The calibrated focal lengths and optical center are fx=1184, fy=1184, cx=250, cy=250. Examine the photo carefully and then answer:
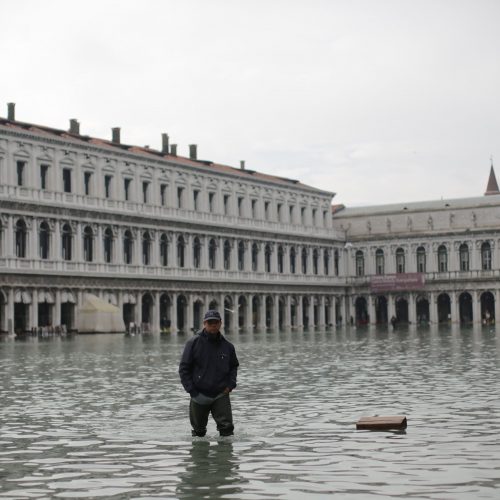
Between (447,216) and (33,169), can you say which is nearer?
(33,169)

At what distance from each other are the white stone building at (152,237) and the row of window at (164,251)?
8cm

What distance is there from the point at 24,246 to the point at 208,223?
709 inches

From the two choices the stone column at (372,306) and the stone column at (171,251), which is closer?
the stone column at (171,251)

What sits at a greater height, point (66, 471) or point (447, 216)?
point (447, 216)

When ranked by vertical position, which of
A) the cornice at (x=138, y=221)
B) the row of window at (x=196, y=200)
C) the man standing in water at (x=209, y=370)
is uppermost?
the row of window at (x=196, y=200)

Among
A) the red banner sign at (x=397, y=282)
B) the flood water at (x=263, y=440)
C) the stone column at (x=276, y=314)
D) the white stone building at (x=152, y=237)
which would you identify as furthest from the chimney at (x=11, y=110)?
the flood water at (x=263, y=440)

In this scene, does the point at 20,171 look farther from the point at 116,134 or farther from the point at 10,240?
the point at 116,134

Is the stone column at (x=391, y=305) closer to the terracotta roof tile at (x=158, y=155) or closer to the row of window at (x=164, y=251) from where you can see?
the row of window at (x=164, y=251)

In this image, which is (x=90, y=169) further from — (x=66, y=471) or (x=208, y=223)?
(x=66, y=471)

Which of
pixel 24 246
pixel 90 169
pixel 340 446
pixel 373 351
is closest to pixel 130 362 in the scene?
pixel 373 351

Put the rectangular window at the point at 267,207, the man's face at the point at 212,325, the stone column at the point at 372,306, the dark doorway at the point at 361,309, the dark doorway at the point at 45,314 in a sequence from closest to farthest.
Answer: the man's face at the point at 212,325 < the dark doorway at the point at 45,314 < the rectangular window at the point at 267,207 < the stone column at the point at 372,306 < the dark doorway at the point at 361,309

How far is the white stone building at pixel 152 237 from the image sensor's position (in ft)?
206

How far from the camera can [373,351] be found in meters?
32.7

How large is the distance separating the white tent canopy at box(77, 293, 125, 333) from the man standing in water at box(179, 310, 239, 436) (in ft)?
167
